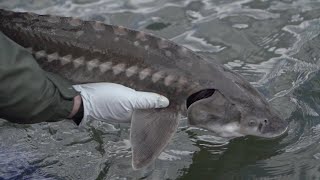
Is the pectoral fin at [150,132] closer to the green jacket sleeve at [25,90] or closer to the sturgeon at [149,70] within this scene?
the sturgeon at [149,70]

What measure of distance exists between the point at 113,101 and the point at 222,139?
0.90 metres

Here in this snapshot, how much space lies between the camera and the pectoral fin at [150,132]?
3.35 m

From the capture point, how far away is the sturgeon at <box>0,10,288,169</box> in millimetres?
3510

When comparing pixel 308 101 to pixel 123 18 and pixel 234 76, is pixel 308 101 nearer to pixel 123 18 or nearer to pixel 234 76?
pixel 234 76

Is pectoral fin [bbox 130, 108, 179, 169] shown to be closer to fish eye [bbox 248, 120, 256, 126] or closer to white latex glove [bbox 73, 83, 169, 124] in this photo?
white latex glove [bbox 73, 83, 169, 124]

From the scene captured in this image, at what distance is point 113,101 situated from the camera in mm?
3512

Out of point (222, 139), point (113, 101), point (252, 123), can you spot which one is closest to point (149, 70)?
point (113, 101)

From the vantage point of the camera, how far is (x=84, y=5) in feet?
19.6

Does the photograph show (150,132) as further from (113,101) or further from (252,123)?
(252,123)

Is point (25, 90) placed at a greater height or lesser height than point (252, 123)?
→ greater

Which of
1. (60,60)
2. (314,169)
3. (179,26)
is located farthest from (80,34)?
(179,26)

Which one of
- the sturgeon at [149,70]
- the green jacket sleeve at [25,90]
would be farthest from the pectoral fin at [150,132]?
the green jacket sleeve at [25,90]

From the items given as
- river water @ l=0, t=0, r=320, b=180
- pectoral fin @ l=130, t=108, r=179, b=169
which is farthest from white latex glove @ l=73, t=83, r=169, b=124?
river water @ l=0, t=0, r=320, b=180

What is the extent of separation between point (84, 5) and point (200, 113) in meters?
2.76
